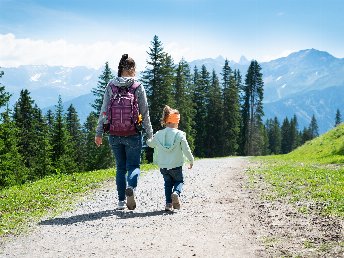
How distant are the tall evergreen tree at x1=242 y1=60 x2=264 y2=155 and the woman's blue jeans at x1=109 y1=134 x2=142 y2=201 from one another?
256 feet

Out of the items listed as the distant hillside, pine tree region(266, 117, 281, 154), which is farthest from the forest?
pine tree region(266, 117, 281, 154)

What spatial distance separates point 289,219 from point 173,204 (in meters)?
2.62

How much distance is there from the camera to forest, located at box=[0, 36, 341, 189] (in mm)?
49469

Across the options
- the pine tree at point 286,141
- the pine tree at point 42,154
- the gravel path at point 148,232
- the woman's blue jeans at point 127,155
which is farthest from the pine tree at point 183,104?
the pine tree at point 286,141

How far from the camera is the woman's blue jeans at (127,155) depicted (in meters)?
9.11

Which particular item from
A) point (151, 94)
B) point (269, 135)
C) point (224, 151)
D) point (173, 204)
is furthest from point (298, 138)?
point (173, 204)

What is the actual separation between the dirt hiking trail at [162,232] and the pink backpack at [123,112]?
1910mm

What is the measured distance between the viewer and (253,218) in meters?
8.54

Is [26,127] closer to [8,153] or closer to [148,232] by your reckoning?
[8,153]

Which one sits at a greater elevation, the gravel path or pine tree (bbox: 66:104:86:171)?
pine tree (bbox: 66:104:86:171)

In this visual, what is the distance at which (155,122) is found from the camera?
49688 millimetres

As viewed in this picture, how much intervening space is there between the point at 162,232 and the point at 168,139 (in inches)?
113

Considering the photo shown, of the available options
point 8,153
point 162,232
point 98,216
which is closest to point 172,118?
point 98,216

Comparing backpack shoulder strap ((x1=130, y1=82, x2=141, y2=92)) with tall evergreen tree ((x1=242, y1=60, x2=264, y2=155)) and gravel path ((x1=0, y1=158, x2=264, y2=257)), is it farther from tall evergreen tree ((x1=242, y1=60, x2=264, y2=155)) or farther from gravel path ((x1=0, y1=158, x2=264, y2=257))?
tall evergreen tree ((x1=242, y1=60, x2=264, y2=155))
